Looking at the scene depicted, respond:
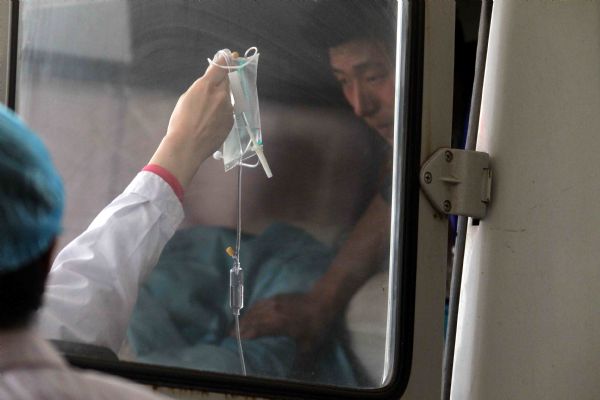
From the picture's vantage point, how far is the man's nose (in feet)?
6.48

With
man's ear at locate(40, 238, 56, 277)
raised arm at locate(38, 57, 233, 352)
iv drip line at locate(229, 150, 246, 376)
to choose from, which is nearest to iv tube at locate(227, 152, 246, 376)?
iv drip line at locate(229, 150, 246, 376)

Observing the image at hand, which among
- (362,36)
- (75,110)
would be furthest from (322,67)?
(75,110)

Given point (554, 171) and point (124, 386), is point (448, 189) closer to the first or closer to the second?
point (554, 171)

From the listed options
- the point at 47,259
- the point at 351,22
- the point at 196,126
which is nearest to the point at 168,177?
the point at 196,126

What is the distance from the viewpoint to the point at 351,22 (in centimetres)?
198

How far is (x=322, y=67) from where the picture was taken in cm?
196

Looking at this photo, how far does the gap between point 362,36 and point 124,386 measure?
3.06 ft

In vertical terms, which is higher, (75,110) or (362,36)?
(362,36)

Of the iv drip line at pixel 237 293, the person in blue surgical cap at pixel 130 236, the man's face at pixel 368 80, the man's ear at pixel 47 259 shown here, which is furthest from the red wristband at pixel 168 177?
the man's ear at pixel 47 259

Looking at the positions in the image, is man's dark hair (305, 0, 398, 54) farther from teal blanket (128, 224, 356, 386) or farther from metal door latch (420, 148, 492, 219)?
teal blanket (128, 224, 356, 386)

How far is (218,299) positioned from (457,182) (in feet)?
1.58

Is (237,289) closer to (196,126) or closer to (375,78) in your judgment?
(196,126)

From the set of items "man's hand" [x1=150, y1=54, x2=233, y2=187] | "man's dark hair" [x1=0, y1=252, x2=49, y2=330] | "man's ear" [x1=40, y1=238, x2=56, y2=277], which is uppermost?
"man's hand" [x1=150, y1=54, x2=233, y2=187]

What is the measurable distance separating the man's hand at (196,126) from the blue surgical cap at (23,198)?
0.65m
